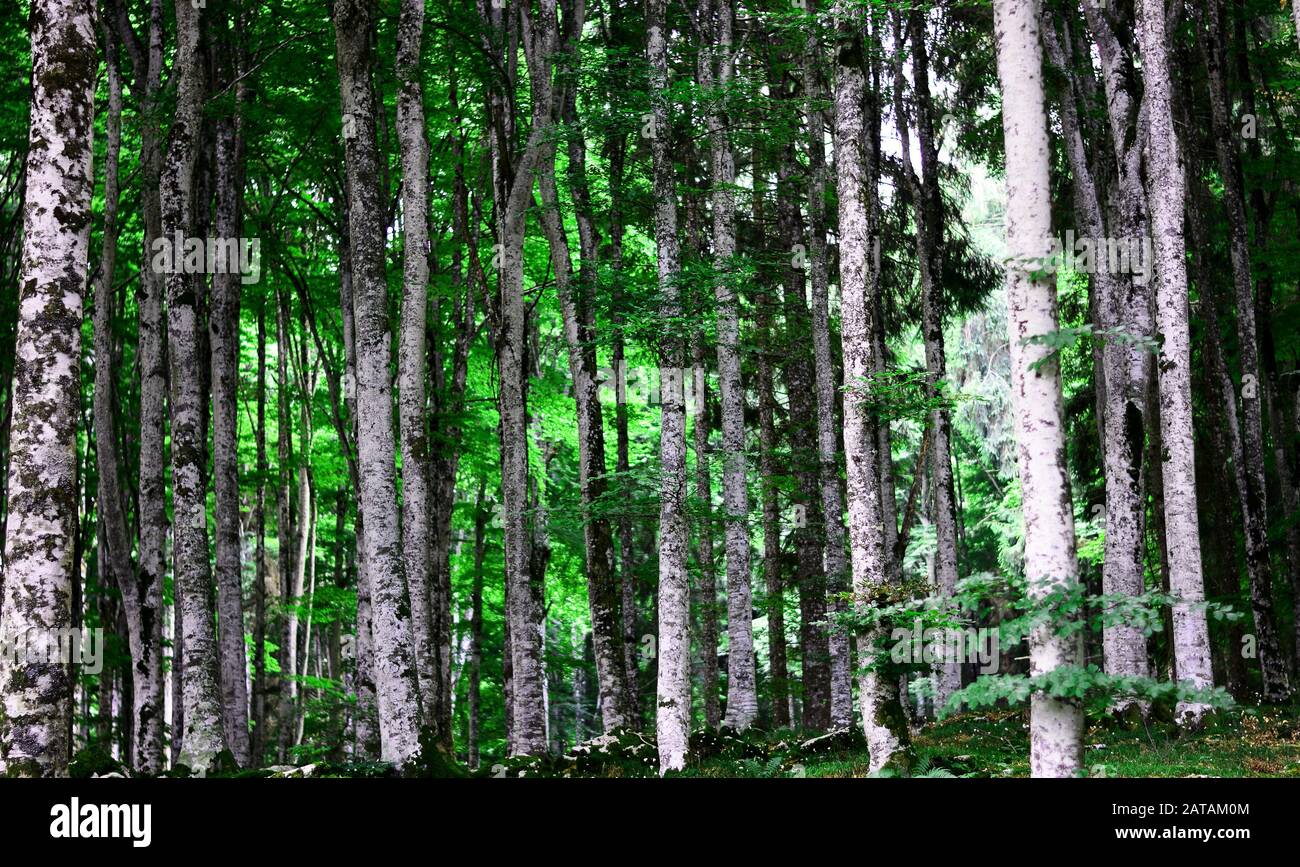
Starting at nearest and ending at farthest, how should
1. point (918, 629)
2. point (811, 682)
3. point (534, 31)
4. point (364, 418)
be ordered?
point (918, 629)
point (364, 418)
point (534, 31)
point (811, 682)

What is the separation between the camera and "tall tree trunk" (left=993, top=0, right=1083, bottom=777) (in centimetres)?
726

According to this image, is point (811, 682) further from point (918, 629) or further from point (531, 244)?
point (918, 629)

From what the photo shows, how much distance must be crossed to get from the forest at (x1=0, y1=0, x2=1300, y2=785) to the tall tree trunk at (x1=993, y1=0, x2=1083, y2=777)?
0.09ft

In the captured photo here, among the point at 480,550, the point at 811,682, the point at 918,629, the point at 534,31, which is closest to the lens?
the point at 918,629

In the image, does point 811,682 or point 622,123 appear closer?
point 622,123

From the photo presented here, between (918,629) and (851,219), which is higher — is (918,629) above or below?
below

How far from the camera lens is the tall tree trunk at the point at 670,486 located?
13.2 m

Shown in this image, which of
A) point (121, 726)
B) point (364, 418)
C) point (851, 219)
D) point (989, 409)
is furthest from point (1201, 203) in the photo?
point (121, 726)

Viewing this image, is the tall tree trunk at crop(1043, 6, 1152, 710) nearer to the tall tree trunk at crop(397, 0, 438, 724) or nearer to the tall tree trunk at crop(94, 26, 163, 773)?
the tall tree trunk at crop(397, 0, 438, 724)

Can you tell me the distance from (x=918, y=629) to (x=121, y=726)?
18.9 metres

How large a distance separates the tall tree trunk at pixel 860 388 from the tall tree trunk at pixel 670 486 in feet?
8.80

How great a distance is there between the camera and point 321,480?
2731 centimetres

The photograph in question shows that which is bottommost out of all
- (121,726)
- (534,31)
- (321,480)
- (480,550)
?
(121,726)
